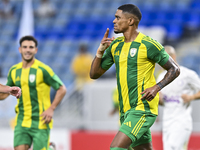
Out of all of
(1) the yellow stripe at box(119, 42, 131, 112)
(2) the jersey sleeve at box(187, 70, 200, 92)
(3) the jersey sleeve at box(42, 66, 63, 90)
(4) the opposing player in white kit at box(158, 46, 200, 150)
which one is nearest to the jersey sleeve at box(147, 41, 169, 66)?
(1) the yellow stripe at box(119, 42, 131, 112)

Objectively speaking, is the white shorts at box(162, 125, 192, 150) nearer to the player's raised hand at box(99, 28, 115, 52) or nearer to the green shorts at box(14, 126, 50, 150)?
the green shorts at box(14, 126, 50, 150)

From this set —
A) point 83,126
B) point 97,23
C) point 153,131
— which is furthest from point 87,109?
point 97,23

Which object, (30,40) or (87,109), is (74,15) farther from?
(30,40)

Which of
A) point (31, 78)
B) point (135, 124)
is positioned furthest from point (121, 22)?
point (31, 78)

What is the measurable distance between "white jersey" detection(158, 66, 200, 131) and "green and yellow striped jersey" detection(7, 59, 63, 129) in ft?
5.81

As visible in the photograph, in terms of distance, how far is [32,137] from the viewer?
5.60 meters

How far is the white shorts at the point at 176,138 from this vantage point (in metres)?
5.82

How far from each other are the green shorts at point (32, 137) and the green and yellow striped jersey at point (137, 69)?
62.7 inches

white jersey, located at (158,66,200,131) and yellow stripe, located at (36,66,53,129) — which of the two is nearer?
yellow stripe, located at (36,66,53,129)

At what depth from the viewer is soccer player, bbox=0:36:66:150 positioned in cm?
554

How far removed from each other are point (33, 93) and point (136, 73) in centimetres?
185

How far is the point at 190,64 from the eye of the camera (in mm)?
12547

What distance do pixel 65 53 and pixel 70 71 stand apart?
4.45ft

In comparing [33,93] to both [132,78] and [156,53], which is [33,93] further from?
[156,53]
